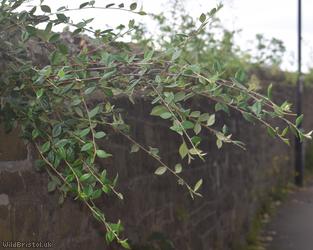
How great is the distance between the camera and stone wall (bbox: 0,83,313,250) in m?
2.55

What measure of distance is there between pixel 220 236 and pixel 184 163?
124cm

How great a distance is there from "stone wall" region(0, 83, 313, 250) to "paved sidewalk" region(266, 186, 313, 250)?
359 millimetres

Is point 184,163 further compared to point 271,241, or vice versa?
point 271,241

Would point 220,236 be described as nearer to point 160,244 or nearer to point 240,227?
point 240,227

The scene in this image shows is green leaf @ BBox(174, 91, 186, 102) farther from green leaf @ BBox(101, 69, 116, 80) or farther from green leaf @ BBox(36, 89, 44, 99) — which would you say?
green leaf @ BBox(36, 89, 44, 99)

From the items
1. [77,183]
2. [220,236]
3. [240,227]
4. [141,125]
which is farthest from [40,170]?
[240,227]

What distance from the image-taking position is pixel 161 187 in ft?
13.4

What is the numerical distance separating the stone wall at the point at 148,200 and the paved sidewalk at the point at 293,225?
0.36m

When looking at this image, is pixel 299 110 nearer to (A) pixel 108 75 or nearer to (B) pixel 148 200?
(B) pixel 148 200

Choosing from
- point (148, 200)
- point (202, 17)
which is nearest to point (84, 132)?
point (202, 17)

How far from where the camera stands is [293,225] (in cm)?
714

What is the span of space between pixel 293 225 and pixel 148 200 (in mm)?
3757

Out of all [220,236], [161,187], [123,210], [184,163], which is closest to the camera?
[123,210]

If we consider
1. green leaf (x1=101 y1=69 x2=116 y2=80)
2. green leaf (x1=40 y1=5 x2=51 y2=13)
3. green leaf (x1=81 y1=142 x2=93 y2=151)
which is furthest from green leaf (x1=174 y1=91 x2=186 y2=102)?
green leaf (x1=40 y1=5 x2=51 y2=13)
